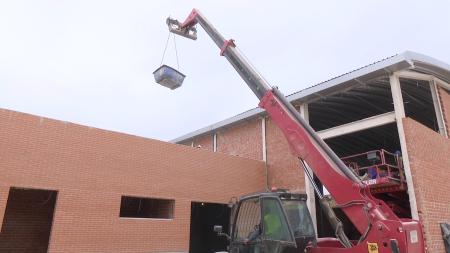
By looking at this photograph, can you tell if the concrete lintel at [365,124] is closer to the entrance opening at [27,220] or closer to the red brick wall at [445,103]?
the red brick wall at [445,103]

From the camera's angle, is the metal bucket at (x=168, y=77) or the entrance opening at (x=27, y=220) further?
the entrance opening at (x=27, y=220)

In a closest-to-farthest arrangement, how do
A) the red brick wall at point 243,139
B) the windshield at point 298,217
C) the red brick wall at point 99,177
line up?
the windshield at point 298,217, the red brick wall at point 99,177, the red brick wall at point 243,139

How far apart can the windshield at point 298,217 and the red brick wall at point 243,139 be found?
1091 cm

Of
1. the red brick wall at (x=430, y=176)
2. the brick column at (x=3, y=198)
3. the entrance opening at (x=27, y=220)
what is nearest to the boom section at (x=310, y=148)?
the red brick wall at (x=430, y=176)

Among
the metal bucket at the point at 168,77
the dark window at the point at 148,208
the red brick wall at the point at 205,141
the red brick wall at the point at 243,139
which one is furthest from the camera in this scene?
the red brick wall at the point at 205,141

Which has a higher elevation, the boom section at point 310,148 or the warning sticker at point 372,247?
the boom section at point 310,148

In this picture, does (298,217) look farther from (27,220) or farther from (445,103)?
(445,103)

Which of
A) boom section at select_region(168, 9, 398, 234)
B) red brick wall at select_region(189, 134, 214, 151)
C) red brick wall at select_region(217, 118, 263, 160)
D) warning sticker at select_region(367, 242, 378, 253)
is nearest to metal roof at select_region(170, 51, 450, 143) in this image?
red brick wall at select_region(217, 118, 263, 160)

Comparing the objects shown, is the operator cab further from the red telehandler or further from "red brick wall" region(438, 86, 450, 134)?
"red brick wall" region(438, 86, 450, 134)

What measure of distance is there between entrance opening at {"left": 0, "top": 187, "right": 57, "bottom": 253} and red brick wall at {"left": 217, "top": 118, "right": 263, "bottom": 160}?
9.25 metres

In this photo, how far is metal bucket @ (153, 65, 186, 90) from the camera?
10.8m

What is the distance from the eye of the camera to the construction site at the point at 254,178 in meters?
7.56

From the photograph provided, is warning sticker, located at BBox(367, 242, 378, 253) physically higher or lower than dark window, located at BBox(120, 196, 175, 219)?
lower

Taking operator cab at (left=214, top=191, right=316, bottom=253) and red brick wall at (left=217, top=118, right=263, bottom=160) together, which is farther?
red brick wall at (left=217, top=118, right=263, bottom=160)
